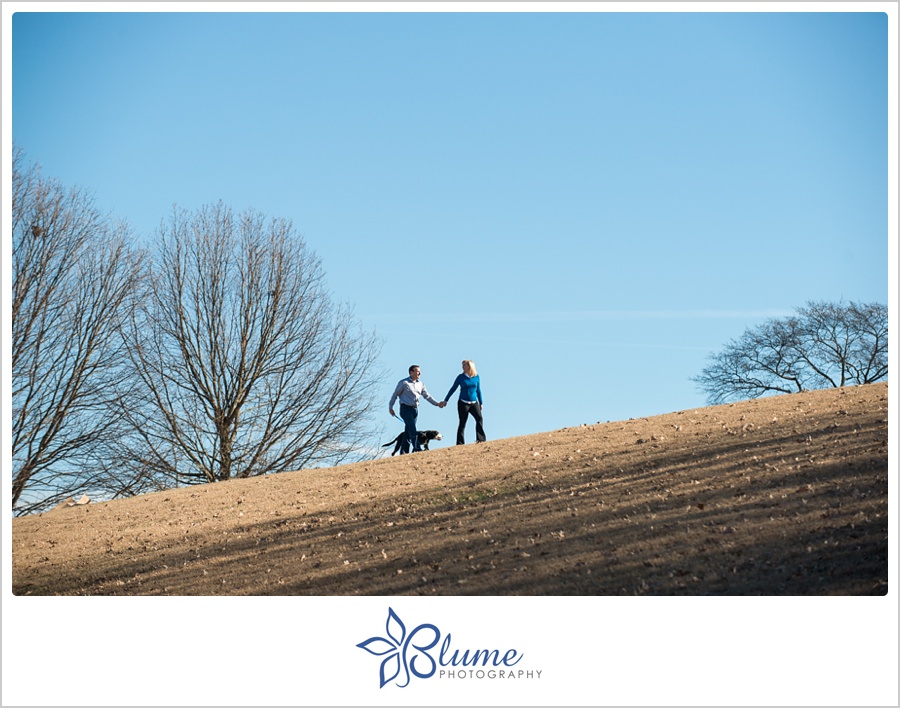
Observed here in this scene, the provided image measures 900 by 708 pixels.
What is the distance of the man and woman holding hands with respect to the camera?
63.9ft

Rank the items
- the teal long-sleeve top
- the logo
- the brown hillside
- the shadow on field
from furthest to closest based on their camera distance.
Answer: the teal long-sleeve top, the brown hillside, the shadow on field, the logo

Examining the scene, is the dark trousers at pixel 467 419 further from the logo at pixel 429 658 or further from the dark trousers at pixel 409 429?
the logo at pixel 429 658

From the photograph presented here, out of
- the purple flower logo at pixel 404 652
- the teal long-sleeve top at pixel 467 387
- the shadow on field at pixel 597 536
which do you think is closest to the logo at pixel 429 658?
the purple flower logo at pixel 404 652

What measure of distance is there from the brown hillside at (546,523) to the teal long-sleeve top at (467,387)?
1297 mm

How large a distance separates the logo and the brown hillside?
2.59 ft

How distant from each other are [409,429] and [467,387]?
6.89 feet

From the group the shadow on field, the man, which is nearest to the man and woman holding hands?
the man

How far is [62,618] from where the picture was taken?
973 centimetres

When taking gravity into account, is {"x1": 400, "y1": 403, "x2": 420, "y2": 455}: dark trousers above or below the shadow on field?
above

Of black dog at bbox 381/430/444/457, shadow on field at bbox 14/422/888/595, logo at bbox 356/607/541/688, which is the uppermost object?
black dog at bbox 381/430/444/457

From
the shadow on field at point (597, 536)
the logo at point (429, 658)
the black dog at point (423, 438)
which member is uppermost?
the black dog at point (423, 438)

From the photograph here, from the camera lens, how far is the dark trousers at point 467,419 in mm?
19781

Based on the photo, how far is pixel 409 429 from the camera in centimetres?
2070

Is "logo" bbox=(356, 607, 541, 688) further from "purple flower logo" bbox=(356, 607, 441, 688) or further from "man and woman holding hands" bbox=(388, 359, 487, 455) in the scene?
"man and woman holding hands" bbox=(388, 359, 487, 455)
